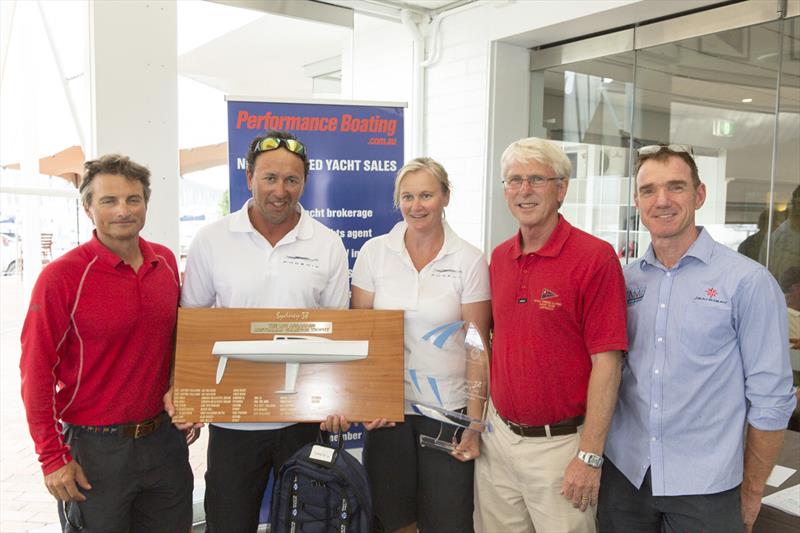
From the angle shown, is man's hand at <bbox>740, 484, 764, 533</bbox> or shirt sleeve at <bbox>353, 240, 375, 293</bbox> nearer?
man's hand at <bbox>740, 484, 764, 533</bbox>

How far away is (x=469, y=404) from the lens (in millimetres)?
2105

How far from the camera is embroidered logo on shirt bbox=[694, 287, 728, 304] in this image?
172 centimetres

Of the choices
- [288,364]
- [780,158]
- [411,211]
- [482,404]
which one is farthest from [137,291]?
[780,158]

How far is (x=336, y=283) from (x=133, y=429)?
2.76ft

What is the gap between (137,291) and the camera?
80.0 inches

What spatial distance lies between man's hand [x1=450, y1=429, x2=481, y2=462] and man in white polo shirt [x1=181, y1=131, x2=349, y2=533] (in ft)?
1.80

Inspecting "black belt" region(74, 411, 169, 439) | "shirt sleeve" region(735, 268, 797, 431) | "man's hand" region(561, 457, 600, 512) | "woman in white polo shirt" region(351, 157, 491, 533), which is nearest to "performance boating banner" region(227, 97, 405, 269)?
"woman in white polo shirt" region(351, 157, 491, 533)

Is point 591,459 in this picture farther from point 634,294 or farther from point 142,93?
point 142,93

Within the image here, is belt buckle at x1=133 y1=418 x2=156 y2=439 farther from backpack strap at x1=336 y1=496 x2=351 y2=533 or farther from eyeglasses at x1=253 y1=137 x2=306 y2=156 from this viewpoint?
eyeglasses at x1=253 y1=137 x2=306 y2=156

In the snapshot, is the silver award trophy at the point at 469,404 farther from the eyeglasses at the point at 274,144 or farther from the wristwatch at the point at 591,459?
the eyeglasses at the point at 274,144

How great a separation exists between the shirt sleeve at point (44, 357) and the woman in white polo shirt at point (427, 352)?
3.24 feet

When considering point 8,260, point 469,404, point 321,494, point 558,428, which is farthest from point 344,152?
point 8,260

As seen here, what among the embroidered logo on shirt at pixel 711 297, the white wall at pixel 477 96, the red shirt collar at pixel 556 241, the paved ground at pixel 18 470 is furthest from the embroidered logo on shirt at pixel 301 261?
the white wall at pixel 477 96

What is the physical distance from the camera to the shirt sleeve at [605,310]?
1807 millimetres
